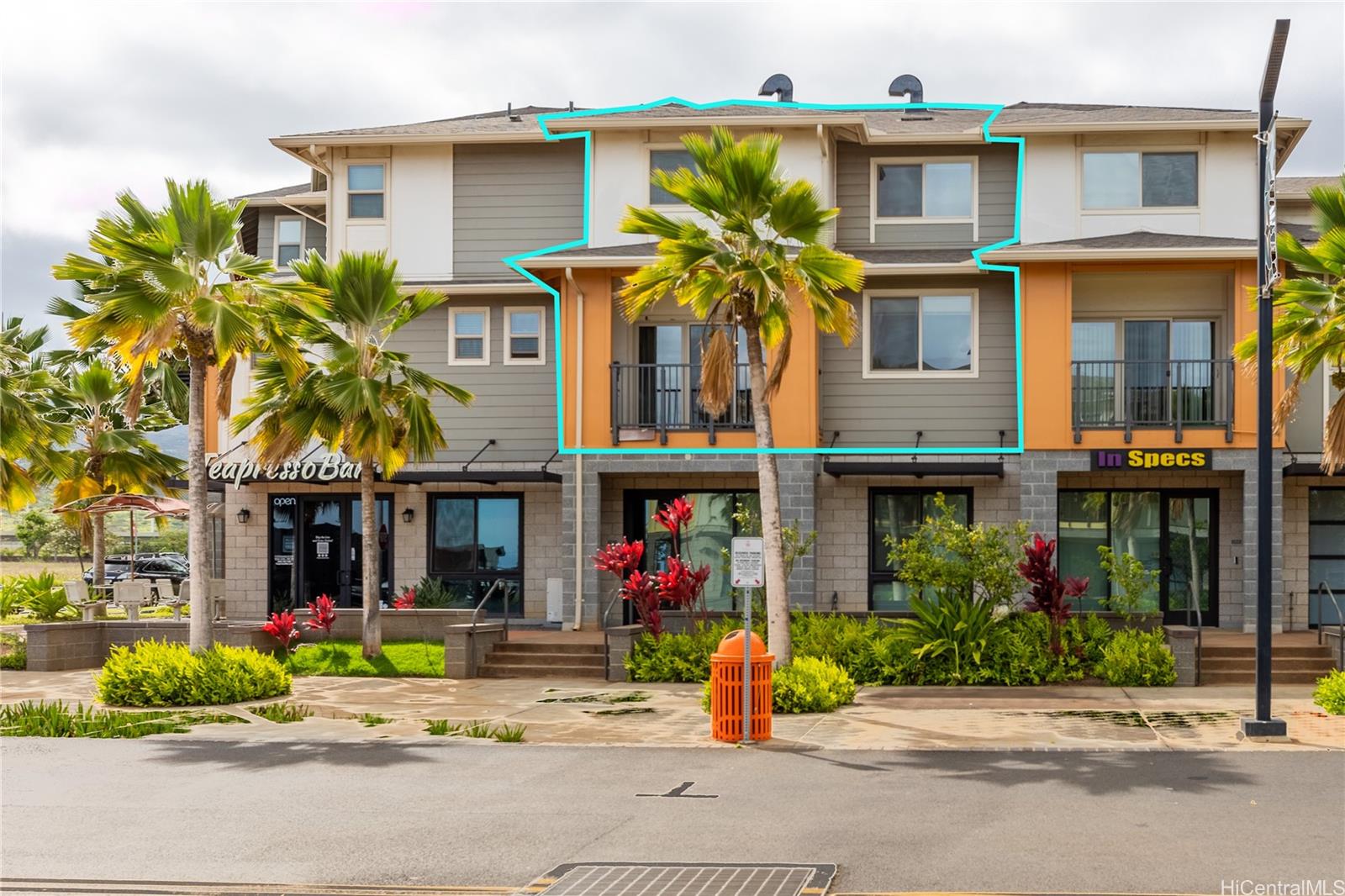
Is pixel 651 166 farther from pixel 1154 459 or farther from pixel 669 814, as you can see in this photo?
pixel 669 814

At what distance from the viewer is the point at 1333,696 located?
17000mm

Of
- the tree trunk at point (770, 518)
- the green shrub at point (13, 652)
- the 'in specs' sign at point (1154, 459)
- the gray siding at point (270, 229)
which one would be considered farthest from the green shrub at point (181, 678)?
the 'in specs' sign at point (1154, 459)

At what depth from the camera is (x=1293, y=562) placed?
81.0 ft

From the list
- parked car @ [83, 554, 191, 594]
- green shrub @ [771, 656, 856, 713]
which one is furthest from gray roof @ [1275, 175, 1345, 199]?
parked car @ [83, 554, 191, 594]

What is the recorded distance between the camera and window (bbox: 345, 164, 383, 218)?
1066 inches

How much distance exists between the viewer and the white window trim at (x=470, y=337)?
2688 cm

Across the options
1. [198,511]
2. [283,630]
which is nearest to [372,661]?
[283,630]

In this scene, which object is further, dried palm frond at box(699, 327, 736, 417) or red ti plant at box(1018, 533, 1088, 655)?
red ti plant at box(1018, 533, 1088, 655)

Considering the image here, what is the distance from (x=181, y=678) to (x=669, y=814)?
10091 mm

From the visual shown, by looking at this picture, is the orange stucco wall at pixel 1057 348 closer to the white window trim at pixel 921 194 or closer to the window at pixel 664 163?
the white window trim at pixel 921 194

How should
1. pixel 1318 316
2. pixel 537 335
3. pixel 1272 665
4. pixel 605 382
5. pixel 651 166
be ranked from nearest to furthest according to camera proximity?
pixel 1318 316 < pixel 1272 665 < pixel 605 382 < pixel 651 166 < pixel 537 335

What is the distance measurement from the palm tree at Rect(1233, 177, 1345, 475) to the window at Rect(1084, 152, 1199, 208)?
5.95 metres

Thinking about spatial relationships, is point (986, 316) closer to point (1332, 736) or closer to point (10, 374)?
point (1332, 736)

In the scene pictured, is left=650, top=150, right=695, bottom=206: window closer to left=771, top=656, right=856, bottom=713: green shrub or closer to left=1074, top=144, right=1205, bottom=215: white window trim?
left=1074, top=144, right=1205, bottom=215: white window trim
